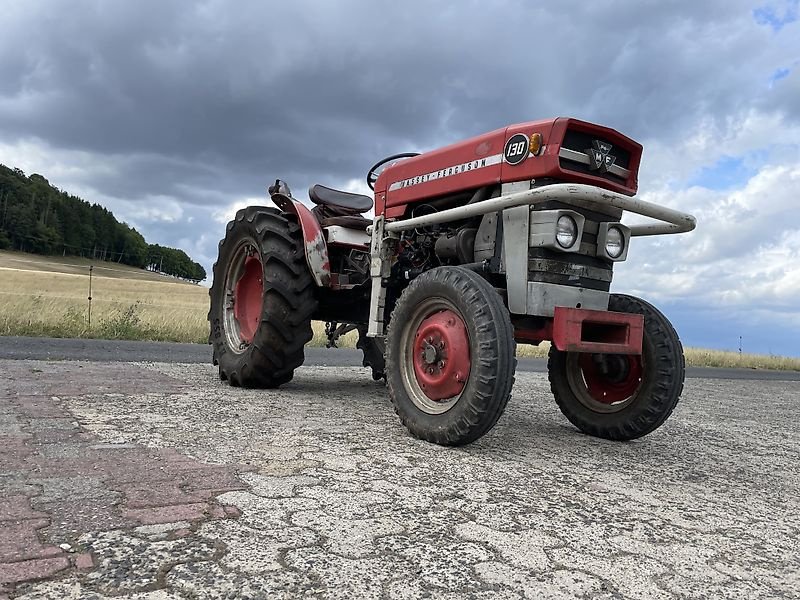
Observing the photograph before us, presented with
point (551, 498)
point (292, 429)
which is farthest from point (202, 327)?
point (551, 498)

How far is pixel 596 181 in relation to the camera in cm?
365

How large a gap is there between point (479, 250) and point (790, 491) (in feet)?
6.88

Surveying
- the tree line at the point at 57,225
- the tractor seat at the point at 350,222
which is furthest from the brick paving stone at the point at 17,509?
the tree line at the point at 57,225

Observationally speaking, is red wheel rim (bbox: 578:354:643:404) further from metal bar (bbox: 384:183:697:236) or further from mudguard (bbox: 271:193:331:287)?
mudguard (bbox: 271:193:331:287)

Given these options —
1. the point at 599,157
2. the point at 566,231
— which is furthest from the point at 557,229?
the point at 599,157

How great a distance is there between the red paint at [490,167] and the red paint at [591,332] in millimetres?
777

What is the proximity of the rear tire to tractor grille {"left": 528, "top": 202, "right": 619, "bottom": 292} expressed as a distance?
83.6 inches

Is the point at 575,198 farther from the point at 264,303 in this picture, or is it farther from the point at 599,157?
the point at 264,303

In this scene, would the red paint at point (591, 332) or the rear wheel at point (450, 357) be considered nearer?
the rear wheel at point (450, 357)

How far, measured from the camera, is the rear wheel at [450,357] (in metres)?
3.12

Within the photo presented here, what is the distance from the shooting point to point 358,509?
2199 mm

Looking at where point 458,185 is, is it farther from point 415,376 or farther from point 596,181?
point 415,376

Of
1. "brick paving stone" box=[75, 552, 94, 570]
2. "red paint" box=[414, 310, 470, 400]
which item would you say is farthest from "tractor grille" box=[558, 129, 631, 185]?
"brick paving stone" box=[75, 552, 94, 570]

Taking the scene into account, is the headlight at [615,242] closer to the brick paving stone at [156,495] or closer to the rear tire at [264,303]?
the rear tire at [264,303]
